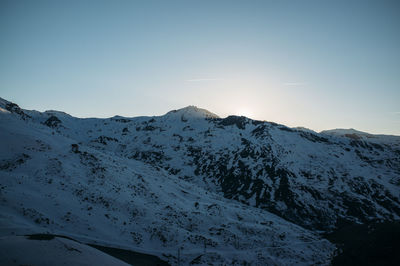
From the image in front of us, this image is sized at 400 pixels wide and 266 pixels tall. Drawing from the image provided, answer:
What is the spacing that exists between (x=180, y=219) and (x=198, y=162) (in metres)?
59.7

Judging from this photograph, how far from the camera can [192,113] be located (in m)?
147

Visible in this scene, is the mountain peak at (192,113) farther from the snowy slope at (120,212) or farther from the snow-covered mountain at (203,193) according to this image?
the snowy slope at (120,212)

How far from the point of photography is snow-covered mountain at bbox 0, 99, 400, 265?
2359cm

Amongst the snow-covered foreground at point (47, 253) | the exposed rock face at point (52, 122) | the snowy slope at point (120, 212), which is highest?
the exposed rock face at point (52, 122)

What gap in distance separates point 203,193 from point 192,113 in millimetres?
101483

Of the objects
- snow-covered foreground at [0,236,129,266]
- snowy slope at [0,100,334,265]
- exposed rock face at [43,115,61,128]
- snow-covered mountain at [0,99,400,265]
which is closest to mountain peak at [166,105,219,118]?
snow-covered mountain at [0,99,400,265]

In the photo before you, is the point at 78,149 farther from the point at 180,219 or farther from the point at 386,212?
the point at 386,212

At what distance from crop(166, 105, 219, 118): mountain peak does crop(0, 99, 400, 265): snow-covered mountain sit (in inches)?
1785

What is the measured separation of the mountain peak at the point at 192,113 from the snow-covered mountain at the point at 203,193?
45.3 metres

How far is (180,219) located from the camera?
3120cm

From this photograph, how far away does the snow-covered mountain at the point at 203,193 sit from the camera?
23594 millimetres

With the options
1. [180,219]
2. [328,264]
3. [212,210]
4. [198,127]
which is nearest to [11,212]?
[180,219]

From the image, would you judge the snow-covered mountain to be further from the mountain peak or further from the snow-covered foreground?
the mountain peak

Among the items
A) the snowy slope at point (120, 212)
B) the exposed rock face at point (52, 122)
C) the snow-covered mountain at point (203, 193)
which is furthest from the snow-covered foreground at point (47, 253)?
the exposed rock face at point (52, 122)
